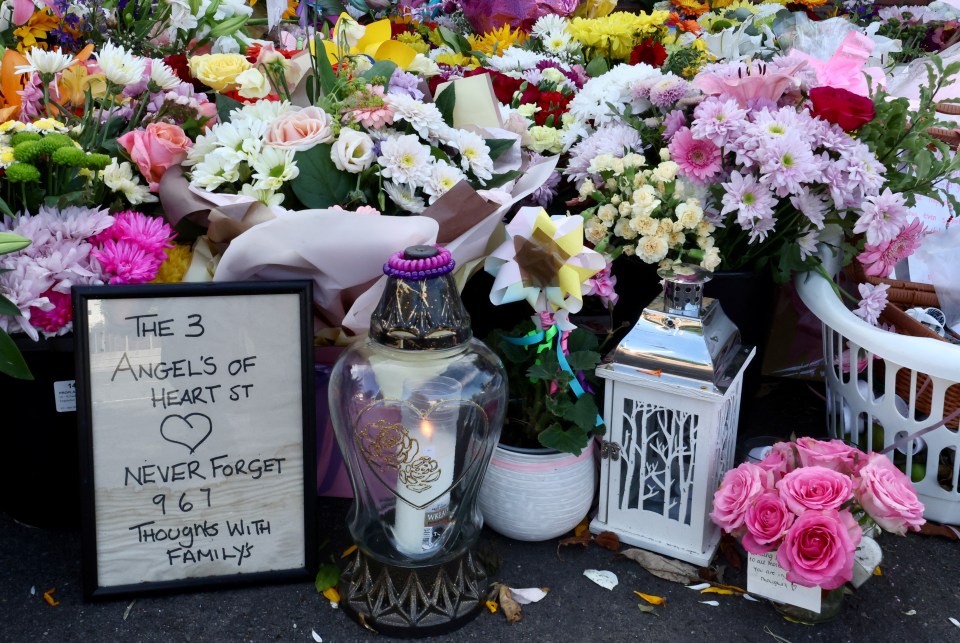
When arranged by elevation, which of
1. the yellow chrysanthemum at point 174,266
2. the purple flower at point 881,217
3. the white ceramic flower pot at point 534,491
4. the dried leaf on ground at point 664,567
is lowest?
the dried leaf on ground at point 664,567

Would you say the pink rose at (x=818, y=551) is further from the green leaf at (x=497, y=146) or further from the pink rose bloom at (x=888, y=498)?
the green leaf at (x=497, y=146)

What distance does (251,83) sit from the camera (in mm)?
1596

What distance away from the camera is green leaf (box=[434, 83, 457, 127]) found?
169cm

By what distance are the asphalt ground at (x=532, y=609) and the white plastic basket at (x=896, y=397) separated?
15 centimetres

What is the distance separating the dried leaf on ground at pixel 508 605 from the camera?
4.26 feet

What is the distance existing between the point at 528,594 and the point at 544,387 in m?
0.34

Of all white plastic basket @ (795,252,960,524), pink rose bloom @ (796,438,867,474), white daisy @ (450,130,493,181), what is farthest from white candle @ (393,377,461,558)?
white plastic basket @ (795,252,960,524)

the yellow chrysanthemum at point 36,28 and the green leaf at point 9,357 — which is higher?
the yellow chrysanthemum at point 36,28

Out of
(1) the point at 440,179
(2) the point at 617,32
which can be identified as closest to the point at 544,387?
(1) the point at 440,179

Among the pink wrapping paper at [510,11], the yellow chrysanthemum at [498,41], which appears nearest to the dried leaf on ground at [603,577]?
the yellow chrysanthemum at [498,41]

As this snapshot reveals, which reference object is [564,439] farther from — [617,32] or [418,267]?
[617,32]

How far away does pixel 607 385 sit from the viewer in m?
1.42

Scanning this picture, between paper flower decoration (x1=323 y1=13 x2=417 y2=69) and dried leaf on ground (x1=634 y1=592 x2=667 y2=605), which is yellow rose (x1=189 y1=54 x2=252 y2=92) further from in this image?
dried leaf on ground (x1=634 y1=592 x2=667 y2=605)

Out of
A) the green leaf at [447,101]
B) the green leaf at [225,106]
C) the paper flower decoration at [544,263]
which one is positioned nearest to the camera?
the paper flower decoration at [544,263]
